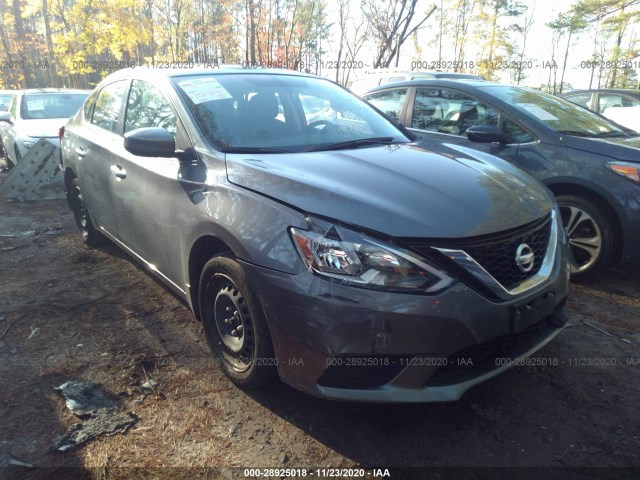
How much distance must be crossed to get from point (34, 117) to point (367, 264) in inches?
325

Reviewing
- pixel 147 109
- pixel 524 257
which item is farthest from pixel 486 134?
pixel 147 109

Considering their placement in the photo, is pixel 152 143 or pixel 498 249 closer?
pixel 498 249

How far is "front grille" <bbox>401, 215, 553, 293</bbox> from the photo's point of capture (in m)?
1.87

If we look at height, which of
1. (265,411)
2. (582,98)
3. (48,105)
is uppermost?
(582,98)

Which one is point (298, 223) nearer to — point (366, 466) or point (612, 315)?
point (366, 466)

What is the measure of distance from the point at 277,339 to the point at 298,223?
1.73 ft

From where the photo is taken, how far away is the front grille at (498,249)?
187 centimetres

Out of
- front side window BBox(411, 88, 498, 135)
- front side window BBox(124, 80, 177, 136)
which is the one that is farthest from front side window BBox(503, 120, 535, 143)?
front side window BBox(124, 80, 177, 136)

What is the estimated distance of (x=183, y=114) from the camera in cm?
274

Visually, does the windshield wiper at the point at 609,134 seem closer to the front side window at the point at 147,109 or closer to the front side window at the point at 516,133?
the front side window at the point at 516,133

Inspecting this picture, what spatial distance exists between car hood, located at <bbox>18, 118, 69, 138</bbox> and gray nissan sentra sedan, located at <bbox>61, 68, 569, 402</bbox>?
532 cm

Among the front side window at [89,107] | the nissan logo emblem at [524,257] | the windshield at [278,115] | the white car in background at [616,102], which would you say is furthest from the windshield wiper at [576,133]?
the white car in background at [616,102]

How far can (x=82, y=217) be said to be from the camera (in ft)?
15.8

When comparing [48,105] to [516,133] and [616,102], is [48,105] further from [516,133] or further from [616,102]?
[616,102]
